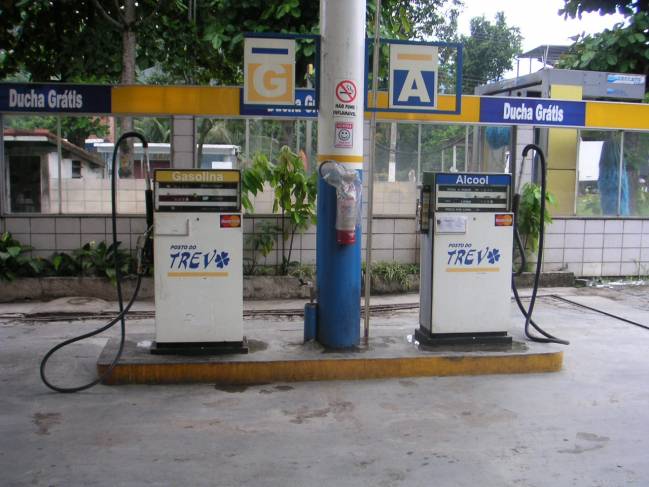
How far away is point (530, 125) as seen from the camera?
9.57 metres

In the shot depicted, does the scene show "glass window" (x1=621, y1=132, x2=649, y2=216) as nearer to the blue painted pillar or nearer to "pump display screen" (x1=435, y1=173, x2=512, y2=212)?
"pump display screen" (x1=435, y1=173, x2=512, y2=212)

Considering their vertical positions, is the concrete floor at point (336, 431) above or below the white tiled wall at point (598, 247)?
below

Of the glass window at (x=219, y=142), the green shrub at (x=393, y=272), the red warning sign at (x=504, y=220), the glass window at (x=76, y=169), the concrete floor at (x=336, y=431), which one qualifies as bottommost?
the concrete floor at (x=336, y=431)

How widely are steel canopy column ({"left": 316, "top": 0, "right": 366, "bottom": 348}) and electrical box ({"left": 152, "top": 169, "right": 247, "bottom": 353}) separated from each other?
0.75 metres

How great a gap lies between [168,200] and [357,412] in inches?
87.9

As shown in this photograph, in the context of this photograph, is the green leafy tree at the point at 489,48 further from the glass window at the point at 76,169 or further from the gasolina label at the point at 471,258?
the gasolina label at the point at 471,258

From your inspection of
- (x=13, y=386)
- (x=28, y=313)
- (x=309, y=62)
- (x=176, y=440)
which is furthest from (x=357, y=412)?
(x=309, y=62)

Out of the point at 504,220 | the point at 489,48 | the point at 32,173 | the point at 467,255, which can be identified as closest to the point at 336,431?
the point at 467,255

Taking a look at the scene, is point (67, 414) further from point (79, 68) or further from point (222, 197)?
point (79, 68)

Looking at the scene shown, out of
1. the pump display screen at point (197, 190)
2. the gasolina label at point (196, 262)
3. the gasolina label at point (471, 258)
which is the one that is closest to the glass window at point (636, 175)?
the gasolina label at point (471, 258)

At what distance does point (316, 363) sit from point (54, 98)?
5.51m

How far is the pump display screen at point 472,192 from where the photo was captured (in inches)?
221

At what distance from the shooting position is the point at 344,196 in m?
5.33

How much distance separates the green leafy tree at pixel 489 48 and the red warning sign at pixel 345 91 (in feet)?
101
